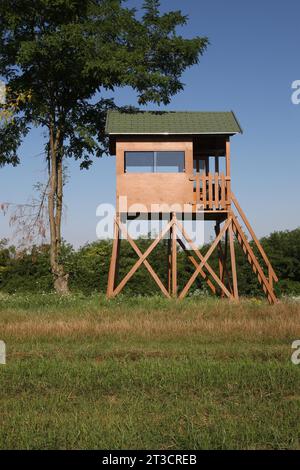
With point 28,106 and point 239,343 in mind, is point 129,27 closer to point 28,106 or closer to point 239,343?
point 28,106

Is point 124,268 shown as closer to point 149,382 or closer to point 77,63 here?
point 77,63

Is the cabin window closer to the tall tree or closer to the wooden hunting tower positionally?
the wooden hunting tower

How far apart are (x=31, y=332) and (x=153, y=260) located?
1323cm

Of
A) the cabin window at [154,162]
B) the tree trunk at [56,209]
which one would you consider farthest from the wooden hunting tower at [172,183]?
the tree trunk at [56,209]

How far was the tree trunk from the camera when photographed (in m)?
22.3

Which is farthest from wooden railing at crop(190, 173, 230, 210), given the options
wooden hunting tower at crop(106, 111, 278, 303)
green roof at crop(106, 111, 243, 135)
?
green roof at crop(106, 111, 243, 135)

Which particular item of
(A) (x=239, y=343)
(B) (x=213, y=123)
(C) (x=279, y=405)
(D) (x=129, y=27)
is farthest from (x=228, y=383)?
(D) (x=129, y=27)

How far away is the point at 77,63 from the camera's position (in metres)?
21.3

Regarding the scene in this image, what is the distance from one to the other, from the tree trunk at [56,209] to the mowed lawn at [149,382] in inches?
340

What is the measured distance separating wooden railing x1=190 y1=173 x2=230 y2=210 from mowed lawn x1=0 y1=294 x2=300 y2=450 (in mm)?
6043

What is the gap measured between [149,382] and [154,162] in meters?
12.6

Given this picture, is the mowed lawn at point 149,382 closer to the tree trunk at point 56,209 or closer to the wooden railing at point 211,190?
the wooden railing at point 211,190

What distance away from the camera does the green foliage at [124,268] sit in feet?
77.0

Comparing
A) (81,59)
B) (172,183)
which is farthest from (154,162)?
(81,59)
